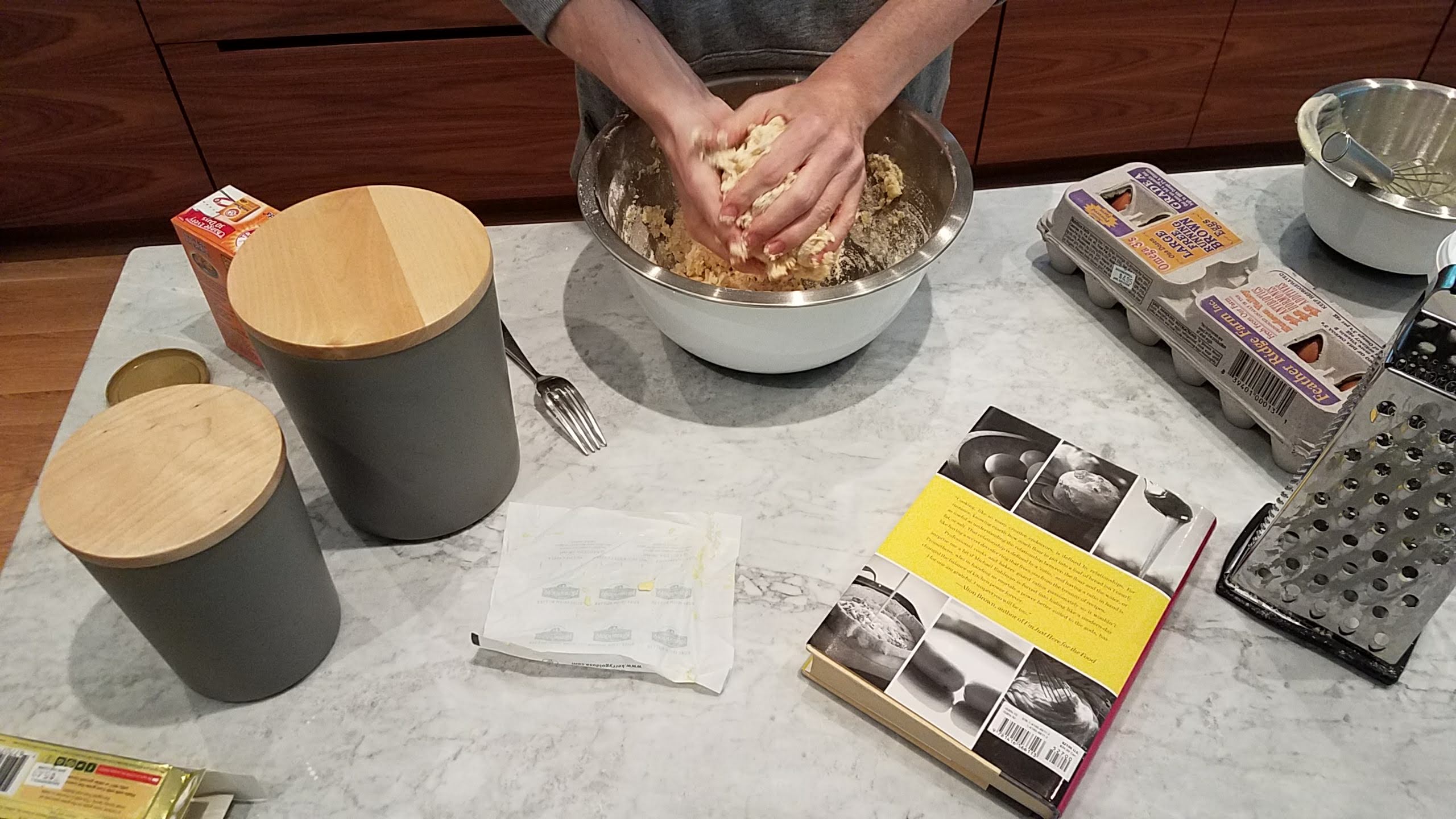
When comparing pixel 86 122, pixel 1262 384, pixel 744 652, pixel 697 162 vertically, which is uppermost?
pixel 697 162

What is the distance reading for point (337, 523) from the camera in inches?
31.1

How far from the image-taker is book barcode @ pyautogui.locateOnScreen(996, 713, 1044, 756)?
621mm

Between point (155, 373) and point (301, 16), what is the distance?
4.04 ft

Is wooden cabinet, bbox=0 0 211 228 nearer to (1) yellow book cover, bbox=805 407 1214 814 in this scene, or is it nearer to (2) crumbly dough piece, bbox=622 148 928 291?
(2) crumbly dough piece, bbox=622 148 928 291

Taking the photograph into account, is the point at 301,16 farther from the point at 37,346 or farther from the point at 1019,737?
the point at 1019,737

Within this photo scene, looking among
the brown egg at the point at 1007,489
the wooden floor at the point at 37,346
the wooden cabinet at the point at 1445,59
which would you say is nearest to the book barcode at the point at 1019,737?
the brown egg at the point at 1007,489

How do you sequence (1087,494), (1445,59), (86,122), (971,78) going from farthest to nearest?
(1445,59), (971,78), (86,122), (1087,494)

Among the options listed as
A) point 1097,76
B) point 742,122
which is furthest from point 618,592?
point 1097,76

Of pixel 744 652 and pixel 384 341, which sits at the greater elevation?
pixel 384 341

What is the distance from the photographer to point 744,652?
710 mm

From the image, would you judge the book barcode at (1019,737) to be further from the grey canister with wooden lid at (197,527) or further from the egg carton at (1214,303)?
the grey canister with wooden lid at (197,527)

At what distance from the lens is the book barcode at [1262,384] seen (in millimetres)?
791

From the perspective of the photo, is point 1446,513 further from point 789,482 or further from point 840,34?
point 840,34

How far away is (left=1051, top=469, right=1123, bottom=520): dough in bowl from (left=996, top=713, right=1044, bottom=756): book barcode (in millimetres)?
191
